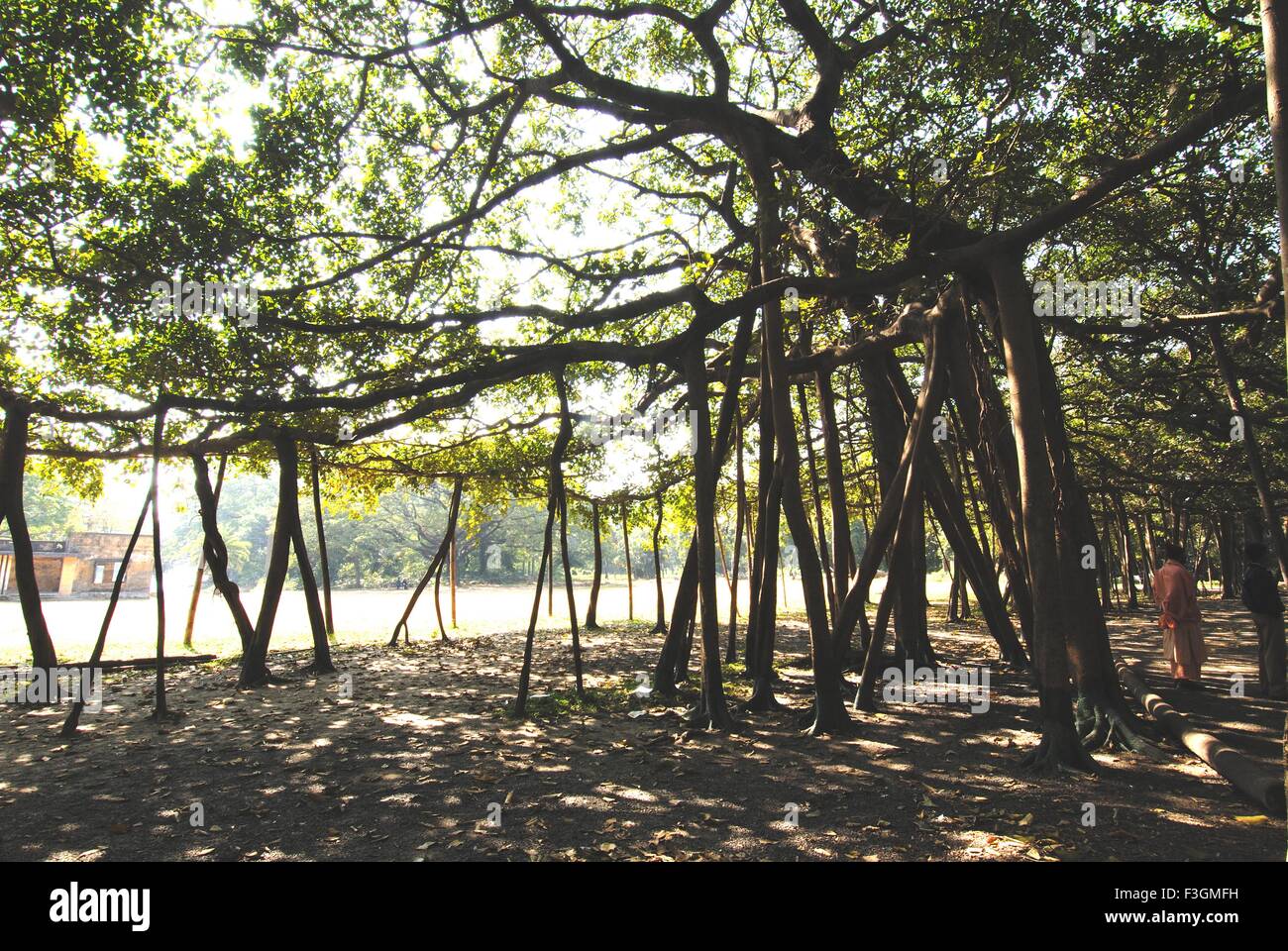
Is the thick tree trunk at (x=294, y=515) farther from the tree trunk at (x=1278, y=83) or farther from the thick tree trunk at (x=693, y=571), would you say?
the tree trunk at (x=1278, y=83)

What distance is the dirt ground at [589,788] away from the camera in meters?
4.24

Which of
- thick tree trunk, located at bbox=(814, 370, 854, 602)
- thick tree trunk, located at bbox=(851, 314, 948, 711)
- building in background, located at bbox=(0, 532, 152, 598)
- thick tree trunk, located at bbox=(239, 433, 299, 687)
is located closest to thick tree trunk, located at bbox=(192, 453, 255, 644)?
thick tree trunk, located at bbox=(239, 433, 299, 687)

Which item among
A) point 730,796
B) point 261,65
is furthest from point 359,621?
point 730,796

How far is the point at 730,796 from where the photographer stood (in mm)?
5191

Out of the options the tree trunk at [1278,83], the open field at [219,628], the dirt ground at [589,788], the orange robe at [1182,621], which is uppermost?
the tree trunk at [1278,83]

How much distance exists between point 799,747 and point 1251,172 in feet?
32.4

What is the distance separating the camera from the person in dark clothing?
7785 mm

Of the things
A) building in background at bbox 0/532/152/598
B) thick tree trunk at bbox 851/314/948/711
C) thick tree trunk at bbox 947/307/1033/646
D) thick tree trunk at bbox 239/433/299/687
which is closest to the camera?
thick tree trunk at bbox 851/314/948/711

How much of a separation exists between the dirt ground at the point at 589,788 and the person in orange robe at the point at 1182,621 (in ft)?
1.56

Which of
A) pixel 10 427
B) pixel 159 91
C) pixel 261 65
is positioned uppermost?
pixel 261 65

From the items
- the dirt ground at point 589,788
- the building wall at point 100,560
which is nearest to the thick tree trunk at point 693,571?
the dirt ground at point 589,788

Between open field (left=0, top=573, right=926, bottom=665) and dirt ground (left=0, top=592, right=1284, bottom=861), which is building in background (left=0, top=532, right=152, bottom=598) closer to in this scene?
open field (left=0, top=573, right=926, bottom=665)

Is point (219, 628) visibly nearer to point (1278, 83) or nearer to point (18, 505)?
point (18, 505)
